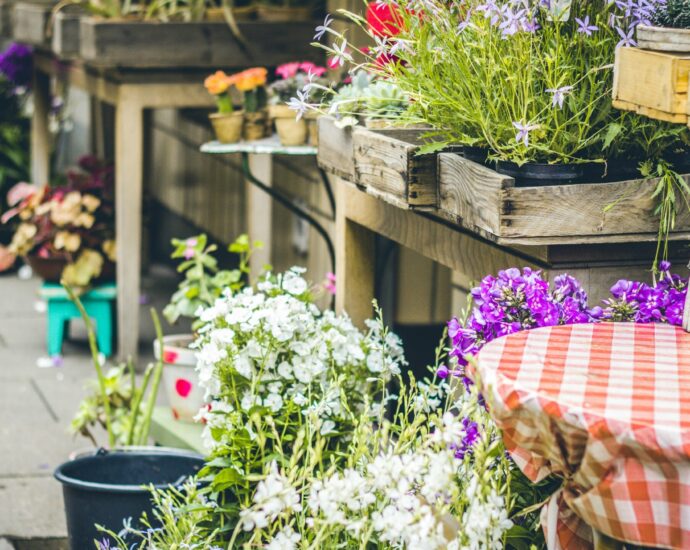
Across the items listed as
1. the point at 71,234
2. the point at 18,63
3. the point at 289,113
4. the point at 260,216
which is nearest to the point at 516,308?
the point at 289,113

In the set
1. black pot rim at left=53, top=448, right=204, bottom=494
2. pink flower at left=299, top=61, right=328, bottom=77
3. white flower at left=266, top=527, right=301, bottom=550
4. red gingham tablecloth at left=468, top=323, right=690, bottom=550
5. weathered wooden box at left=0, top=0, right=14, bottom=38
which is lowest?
black pot rim at left=53, top=448, right=204, bottom=494

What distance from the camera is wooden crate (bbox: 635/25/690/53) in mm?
1936

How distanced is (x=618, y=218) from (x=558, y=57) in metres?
0.33

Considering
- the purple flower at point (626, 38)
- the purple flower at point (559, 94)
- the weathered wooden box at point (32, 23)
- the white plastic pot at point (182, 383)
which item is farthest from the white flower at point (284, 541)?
the weathered wooden box at point (32, 23)

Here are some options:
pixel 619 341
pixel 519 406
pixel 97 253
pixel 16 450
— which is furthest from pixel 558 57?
pixel 97 253

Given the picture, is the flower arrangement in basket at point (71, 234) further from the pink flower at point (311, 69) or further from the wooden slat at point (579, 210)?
the wooden slat at point (579, 210)

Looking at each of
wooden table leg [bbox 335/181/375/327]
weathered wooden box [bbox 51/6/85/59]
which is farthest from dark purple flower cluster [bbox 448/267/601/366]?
weathered wooden box [bbox 51/6/85/59]

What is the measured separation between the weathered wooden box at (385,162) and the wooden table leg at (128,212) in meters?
2.22

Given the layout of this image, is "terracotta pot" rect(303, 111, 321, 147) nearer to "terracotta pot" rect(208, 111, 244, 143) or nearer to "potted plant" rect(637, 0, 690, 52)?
"terracotta pot" rect(208, 111, 244, 143)

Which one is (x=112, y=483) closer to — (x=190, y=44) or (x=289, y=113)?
(x=289, y=113)

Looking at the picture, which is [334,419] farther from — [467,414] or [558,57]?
[558,57]

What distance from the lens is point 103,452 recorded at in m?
3.13

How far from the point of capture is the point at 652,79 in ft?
6.42

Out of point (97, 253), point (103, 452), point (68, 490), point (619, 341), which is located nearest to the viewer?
point (619, 341)
